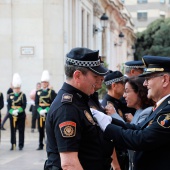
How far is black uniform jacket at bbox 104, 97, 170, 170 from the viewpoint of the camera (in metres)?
3.96

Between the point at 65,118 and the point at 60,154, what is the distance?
0.90ft

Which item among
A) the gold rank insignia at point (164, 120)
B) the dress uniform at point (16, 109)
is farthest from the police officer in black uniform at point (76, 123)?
the dress uniform at point (16, 109)

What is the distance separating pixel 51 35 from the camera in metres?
21.3

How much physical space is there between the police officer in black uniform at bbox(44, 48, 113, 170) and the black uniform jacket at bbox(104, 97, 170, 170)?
0.56ft

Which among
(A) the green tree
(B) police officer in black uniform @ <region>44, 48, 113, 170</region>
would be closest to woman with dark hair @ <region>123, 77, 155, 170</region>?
(B) police officer in black uniform @ <region>44, 48, 113, 170</region>

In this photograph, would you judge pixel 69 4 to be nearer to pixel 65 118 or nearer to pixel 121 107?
pixel 121 107

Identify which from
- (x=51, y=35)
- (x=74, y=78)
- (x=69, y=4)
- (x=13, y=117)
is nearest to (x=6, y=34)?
(x=51, y=35)

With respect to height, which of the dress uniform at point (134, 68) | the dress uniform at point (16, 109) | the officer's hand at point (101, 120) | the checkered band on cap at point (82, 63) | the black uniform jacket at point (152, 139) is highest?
the checkered band on cap at point (82, 63)

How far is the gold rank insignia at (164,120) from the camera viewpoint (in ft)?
13.0

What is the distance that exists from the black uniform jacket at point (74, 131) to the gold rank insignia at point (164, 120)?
0.52m

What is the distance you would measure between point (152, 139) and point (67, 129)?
2.13 ft

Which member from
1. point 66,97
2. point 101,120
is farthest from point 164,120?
point 66,97

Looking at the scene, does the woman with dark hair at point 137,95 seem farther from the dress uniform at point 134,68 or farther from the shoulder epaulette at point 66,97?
the shoulder epaulette at point 66,97

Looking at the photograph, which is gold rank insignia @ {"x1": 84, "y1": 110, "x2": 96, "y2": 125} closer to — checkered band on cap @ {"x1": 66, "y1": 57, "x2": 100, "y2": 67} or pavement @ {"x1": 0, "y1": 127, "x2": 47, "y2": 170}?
checkered band on cap @ {"x1": 66, "y1": 57, "x2": 100, "y2": 67}
